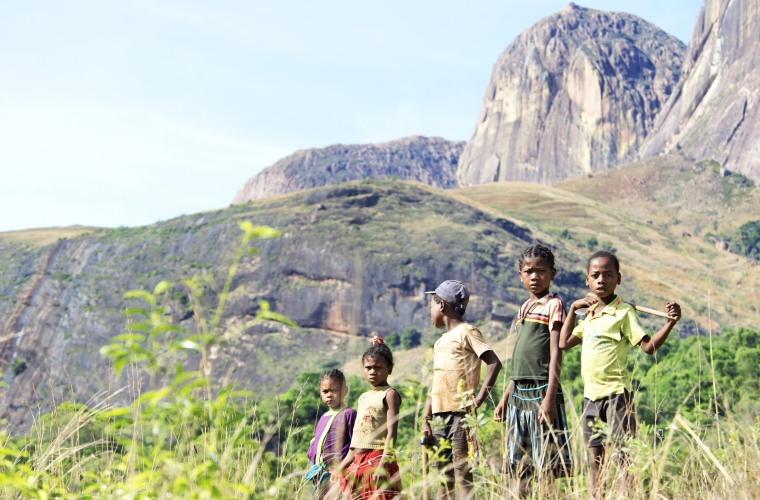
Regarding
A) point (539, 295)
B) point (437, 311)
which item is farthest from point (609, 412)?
point (437, 311)

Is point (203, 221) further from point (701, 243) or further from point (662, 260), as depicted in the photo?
point (701, 243)

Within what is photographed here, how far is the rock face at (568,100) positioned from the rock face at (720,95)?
17956 millimetres

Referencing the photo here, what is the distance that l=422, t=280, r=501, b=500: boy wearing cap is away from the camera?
3609 mm

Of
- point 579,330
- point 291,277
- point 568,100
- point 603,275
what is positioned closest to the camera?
point 603,275

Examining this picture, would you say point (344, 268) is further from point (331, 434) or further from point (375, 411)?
point (375, 411)

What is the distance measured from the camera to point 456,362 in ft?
12.5

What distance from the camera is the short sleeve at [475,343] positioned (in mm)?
3752

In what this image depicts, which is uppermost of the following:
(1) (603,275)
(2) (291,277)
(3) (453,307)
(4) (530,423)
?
(1) (603,275)

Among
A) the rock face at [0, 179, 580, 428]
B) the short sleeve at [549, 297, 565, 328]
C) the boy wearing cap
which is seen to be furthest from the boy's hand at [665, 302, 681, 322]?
the rock face at [0, 179, 580, 428]

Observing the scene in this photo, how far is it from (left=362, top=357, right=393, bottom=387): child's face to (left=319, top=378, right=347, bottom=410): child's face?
0.24 m

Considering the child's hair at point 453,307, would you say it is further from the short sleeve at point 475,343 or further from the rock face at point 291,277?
the rock face at point 291,277

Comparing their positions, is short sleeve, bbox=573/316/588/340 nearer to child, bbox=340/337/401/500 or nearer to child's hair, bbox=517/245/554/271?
child's hair, bbox=517/245/554/271

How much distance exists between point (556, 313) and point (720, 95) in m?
98.8

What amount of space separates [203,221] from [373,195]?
63.3ft
